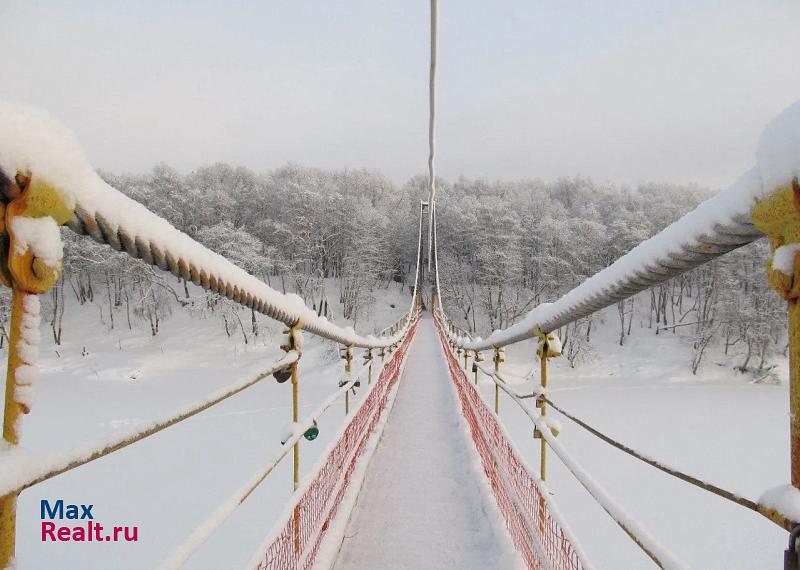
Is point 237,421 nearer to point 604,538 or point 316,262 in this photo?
point 604,538

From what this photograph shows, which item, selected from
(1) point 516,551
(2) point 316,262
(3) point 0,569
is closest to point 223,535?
(1) point 516,551

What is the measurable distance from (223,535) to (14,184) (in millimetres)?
9193

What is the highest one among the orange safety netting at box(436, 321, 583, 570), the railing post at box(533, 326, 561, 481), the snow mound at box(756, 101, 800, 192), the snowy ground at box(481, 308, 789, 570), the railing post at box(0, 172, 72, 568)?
the snow mound at box(756, 101, 800, 192)

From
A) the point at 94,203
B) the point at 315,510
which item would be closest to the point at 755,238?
the point at 94,203

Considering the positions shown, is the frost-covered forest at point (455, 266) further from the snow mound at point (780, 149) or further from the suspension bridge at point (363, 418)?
the snow mound at point (780, 149)

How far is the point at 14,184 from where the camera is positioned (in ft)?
1.43

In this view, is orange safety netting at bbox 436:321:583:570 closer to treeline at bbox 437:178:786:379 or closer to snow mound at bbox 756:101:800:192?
snow mound at bbox 756:101:800:192

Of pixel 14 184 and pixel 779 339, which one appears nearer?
pixel 14 184

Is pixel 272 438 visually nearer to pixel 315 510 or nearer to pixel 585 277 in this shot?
pixel 315 510

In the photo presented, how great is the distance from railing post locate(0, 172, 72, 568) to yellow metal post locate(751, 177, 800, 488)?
30.6 inches

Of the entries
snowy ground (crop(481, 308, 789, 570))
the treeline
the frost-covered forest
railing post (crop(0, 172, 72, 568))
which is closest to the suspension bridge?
railing post (crop(0, 172, 72, 568))

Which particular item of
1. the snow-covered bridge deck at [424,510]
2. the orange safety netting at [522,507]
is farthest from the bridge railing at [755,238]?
the snow-covered bridge deck at [424,510]

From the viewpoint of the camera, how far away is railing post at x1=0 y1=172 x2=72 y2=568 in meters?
0.43

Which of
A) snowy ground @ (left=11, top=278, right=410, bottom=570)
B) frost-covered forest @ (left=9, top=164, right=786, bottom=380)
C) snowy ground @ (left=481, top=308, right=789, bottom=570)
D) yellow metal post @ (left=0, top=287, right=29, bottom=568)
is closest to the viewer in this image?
yellow metal post @ (left=0, top=287, right=29, bottom=568)
